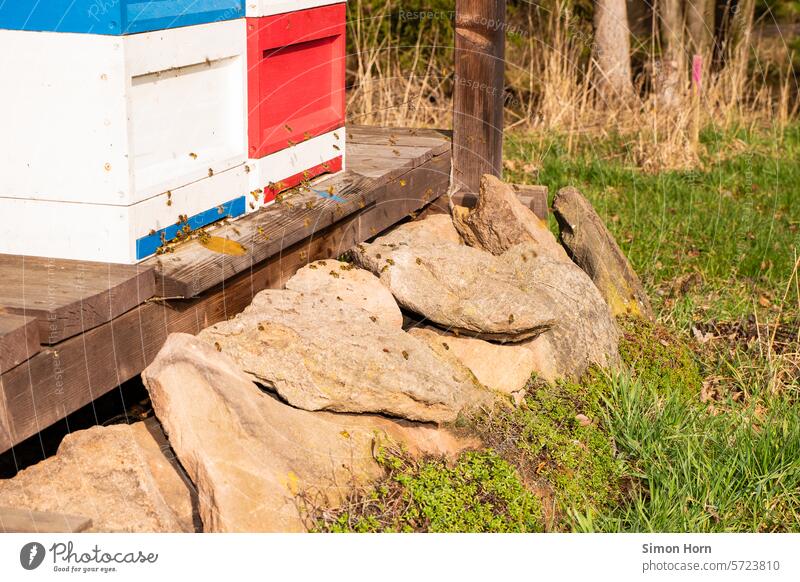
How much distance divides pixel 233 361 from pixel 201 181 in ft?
2.61

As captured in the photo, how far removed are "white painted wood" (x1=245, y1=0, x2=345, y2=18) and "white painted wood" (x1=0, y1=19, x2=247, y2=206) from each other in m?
0.40

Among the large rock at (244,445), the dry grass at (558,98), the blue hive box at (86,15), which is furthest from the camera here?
the dry grass at (558,98)

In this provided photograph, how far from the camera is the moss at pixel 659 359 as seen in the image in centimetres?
505

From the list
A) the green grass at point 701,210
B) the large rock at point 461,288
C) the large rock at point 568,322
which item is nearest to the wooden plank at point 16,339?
the large rock at point 461,288

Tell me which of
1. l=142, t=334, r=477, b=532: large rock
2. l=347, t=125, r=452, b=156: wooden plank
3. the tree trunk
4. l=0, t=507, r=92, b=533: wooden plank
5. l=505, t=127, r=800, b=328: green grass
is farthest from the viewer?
the tree trunk

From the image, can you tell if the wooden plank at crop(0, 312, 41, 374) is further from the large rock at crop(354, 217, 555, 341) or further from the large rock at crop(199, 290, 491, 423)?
the large rock at crop(354, 217, 555, 341)

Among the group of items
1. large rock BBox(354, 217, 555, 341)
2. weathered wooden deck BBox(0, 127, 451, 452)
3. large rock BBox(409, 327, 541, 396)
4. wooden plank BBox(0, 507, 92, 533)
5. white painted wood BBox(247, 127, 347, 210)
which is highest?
white painted wood BBox(247, 127, 347, 210)

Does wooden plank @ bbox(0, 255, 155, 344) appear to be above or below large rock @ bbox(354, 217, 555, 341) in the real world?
above

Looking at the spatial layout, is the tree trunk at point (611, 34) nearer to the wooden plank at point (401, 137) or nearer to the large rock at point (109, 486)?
the wooden plank at point (401, 137)

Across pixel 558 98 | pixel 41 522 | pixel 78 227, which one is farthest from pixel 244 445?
pixel 558 98

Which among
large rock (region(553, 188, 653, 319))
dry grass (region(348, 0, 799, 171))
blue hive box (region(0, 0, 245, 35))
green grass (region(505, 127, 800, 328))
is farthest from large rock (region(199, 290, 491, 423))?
dry grass (region(348, 0, 799, 171))

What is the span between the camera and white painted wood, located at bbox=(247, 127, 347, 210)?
4395 mm

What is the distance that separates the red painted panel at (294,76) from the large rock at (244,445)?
4.25 ft

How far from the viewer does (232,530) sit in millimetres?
3062
